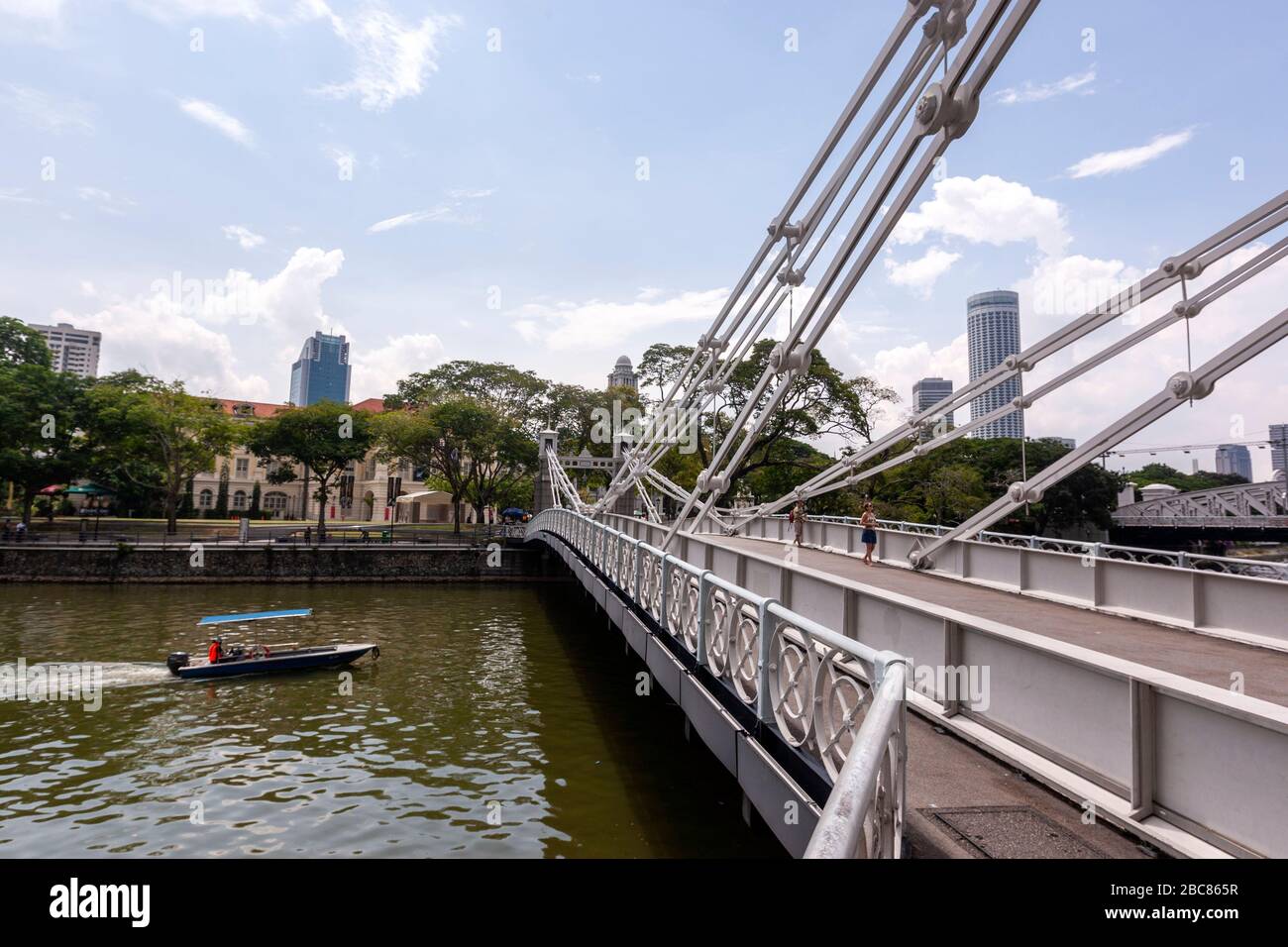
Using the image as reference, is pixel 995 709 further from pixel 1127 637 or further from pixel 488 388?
pixel 488 388

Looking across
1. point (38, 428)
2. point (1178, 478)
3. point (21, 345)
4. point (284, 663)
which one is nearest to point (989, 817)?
point (284, 663)

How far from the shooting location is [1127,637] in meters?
7.62

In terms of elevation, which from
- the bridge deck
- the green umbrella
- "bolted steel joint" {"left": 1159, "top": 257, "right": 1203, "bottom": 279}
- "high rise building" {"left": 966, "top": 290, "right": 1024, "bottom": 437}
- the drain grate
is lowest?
the drain grate

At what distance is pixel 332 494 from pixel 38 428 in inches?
1295

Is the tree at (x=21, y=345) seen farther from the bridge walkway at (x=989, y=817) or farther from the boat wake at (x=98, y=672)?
the bridge walkway at (x=989, y=817)

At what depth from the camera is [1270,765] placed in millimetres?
2834

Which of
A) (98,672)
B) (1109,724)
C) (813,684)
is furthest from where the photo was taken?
(98,672)

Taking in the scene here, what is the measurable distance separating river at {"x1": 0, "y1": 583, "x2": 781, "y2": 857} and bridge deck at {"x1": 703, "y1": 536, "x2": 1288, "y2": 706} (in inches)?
153

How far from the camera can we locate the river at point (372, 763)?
866 cm

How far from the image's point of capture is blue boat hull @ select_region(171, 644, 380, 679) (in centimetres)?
1571

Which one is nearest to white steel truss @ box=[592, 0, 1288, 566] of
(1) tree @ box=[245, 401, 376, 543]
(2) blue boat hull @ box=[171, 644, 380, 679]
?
(2) blue boat hull @ box=[171, 644, 380, 679]

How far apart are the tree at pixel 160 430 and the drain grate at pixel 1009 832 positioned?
46.0 m

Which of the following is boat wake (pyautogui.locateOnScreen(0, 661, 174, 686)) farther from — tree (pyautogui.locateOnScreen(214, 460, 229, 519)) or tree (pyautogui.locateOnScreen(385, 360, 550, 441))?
tree (pyautogui.locateOnScreen(214, 460, 229, 519))
